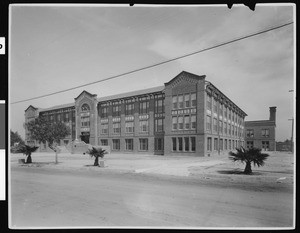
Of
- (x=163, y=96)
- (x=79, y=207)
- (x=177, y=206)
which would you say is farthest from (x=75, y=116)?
(x=177, y=206)

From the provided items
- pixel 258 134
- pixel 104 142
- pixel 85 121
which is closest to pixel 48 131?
pixel 85 121

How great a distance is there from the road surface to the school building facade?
853 centimetres

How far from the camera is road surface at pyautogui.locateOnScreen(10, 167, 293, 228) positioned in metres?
7.01

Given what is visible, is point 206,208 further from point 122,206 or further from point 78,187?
point 78,187

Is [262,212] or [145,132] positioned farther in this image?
[145,132]

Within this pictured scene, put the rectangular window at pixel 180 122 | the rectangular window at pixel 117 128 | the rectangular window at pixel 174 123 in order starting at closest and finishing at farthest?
1. the rectangular window at pixel 117 128
2. the rectangular window at pixel 180 122
3. the rectangular window at pixel 174 123

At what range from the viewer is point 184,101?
27656 millimetres

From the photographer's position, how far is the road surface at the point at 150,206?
23.0 ft

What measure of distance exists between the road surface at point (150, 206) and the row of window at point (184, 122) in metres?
16.6

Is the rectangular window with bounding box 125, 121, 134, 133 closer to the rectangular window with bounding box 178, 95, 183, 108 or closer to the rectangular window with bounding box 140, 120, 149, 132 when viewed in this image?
the rectangular window with bounding box 140, 120, 149, 132

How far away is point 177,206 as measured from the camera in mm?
7926

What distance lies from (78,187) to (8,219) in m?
2.92

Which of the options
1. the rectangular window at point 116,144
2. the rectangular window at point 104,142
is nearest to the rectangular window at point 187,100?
the rectangular window at point 116,144

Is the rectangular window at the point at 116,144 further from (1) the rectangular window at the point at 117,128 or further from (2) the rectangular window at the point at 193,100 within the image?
(2) the rectangular window at the point at 193,100
